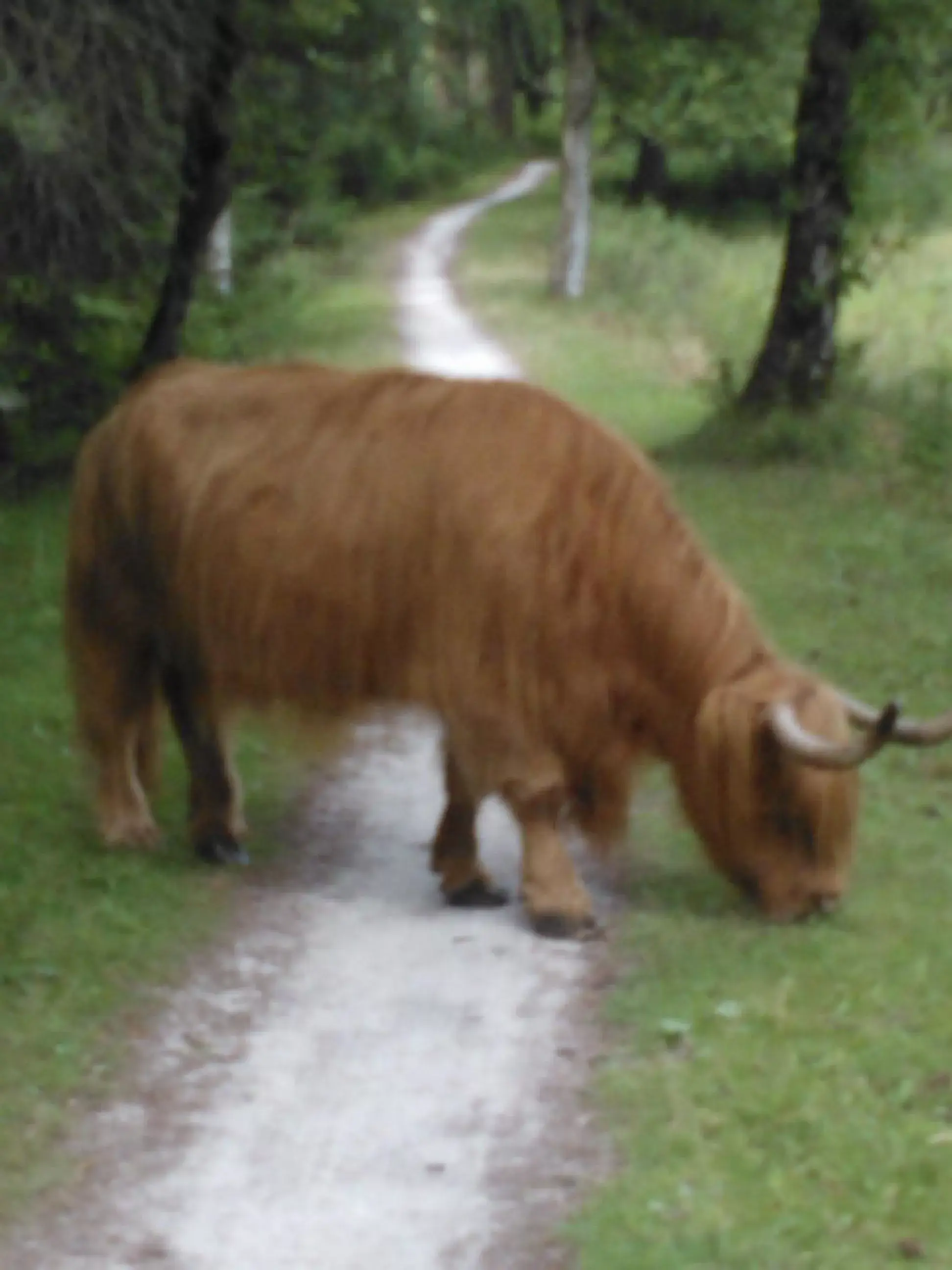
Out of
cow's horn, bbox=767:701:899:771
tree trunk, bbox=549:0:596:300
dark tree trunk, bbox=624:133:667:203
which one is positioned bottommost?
dark tree trunk, bbox=624:133:667:203

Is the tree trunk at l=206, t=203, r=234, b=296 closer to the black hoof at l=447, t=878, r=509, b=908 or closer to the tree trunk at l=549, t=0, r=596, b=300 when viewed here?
the tree trunk at l=549, t=0, r=596, b=300

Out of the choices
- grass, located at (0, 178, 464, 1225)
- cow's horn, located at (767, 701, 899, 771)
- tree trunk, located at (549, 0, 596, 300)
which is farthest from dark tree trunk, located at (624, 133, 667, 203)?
cow's horn, located at (767, 701, 899, 771)

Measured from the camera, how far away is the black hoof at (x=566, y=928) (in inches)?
268

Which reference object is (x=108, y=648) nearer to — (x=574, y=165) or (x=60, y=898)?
(x=60, y=898)

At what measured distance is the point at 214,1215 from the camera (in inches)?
193

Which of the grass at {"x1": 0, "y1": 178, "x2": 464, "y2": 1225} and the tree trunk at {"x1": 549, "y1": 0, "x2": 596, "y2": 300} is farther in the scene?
the tree trunk at {"x1": 549, "y1": 0, "x2": 596, "y2": 300}

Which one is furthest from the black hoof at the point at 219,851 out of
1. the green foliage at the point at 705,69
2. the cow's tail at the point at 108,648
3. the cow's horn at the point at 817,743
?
the green foliage at the point at 705,69

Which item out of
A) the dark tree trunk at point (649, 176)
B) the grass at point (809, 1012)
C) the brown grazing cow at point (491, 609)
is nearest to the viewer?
the grass at point (809, 1012)

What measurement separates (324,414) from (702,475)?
8748 mm

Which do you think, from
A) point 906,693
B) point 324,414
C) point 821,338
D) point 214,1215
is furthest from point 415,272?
point 214,1215

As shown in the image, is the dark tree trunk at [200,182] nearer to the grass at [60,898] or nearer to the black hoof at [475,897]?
the grass at [60,898]

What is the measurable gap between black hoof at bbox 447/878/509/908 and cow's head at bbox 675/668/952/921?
0.79 metres

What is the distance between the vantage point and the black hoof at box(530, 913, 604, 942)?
22.4 ft

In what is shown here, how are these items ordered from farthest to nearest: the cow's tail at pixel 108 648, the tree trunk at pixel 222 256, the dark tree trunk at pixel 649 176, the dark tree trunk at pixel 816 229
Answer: the dark tree trunk at pixel 649 176, the tree trunk at pixel 222 256, the dark tree trunk at pixel 816 229, the cow's tail at pixel 108 648
